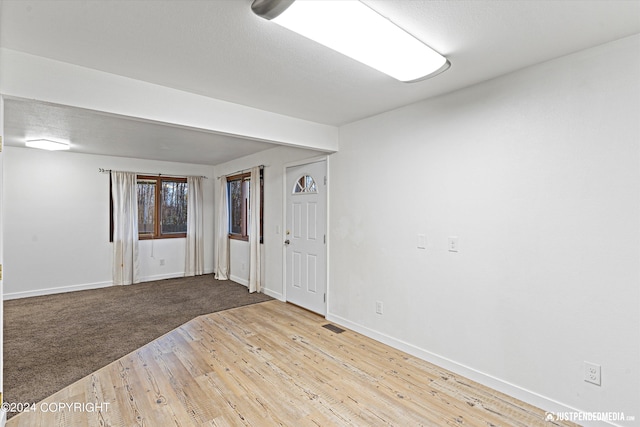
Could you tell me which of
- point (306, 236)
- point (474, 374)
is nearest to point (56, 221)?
point (306, 236)

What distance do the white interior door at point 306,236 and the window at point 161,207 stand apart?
10.1 feet

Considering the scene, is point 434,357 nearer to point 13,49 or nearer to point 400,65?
point 400,65

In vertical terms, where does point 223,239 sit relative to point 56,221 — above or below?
below

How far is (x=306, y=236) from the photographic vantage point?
4.50 metres

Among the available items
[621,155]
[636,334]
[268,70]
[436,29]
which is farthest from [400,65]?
[636,334]

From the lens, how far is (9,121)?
3.57 m

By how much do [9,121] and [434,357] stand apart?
207 inches

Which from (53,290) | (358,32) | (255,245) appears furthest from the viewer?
(255,245)

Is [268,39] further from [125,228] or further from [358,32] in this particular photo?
[125,228]

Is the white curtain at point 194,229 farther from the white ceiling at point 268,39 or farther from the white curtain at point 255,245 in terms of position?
the white ceiling at point 268,39

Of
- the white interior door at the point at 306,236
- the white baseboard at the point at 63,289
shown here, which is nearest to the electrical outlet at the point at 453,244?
the white interior door at the point at 306,236

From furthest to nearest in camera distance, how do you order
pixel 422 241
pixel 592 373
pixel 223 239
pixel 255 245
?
1. pixel 223 239
2. pixel 255 245
3. pixel 422 241
4. pixel 592 373

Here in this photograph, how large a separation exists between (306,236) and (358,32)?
311 centimetres

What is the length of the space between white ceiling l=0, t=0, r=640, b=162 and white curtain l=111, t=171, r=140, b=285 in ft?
13.7
